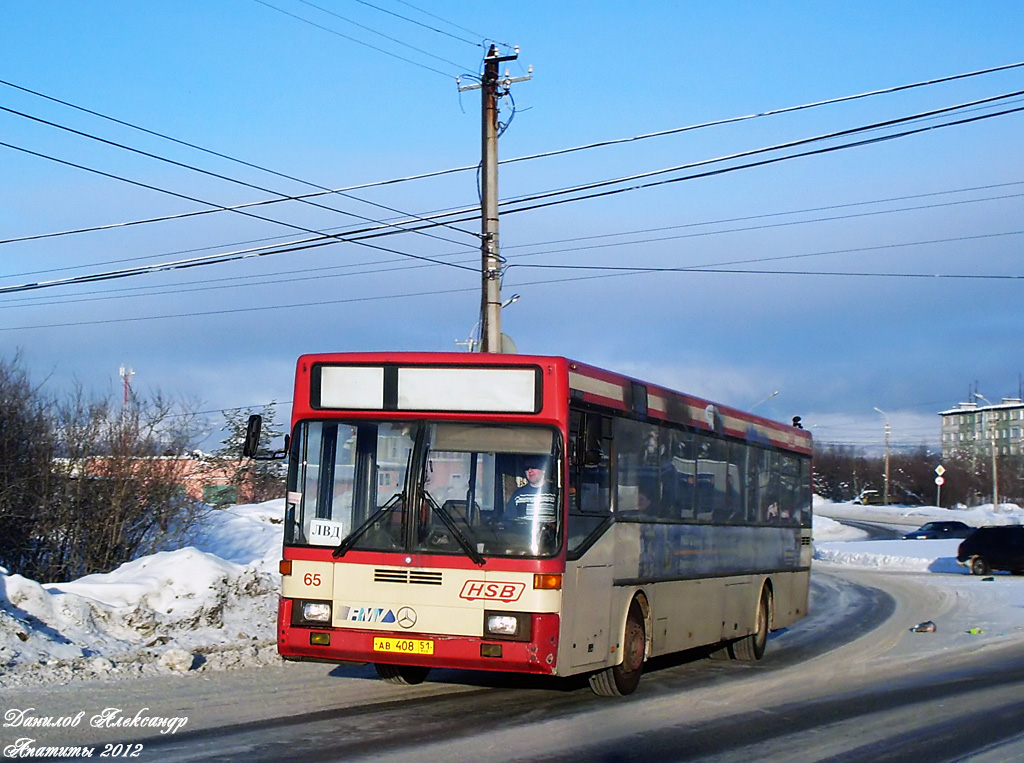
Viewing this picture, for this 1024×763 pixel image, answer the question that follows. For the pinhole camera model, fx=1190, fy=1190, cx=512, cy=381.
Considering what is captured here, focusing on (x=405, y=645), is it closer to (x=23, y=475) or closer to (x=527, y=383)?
(x=527, y=383)

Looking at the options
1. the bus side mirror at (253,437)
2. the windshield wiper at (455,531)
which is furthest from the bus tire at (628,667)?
the bus side mirror at (253,437)

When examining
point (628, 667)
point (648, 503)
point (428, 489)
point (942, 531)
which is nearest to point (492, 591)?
point (428, 489)

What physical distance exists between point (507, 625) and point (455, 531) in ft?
2.98

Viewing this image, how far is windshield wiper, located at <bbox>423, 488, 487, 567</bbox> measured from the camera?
1007 cm

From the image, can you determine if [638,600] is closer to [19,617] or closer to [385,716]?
[385,716]

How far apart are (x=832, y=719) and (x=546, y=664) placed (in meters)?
2.74

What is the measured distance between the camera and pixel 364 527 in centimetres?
1045

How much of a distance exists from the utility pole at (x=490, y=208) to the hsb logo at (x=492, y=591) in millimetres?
10418

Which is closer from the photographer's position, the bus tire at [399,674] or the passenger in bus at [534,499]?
the passenger in bus at [534,499]

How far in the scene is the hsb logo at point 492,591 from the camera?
9992 mm

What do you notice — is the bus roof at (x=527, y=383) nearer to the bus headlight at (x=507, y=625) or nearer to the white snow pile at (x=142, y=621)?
the bus headlight at (x=507, y=625)

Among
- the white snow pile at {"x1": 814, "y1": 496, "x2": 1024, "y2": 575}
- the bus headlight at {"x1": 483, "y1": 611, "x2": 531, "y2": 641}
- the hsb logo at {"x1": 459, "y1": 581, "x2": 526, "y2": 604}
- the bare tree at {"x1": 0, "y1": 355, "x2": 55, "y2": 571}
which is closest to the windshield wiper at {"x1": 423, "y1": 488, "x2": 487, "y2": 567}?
the hsb logo at {"x1": 459, "y1": 581, "x2": 526, "y2": 604}

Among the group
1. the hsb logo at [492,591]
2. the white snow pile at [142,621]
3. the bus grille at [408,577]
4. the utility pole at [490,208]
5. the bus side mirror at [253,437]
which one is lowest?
the white snow pile at [142,621]

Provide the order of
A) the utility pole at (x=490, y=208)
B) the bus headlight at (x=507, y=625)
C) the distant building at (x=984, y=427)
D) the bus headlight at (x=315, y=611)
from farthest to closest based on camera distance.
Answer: the distant building at (x=984, y=427), the utility pole at (x=490, y=208), the bus headlight at (x=315, y=611), the bus headlight at (x=507, y=625)
